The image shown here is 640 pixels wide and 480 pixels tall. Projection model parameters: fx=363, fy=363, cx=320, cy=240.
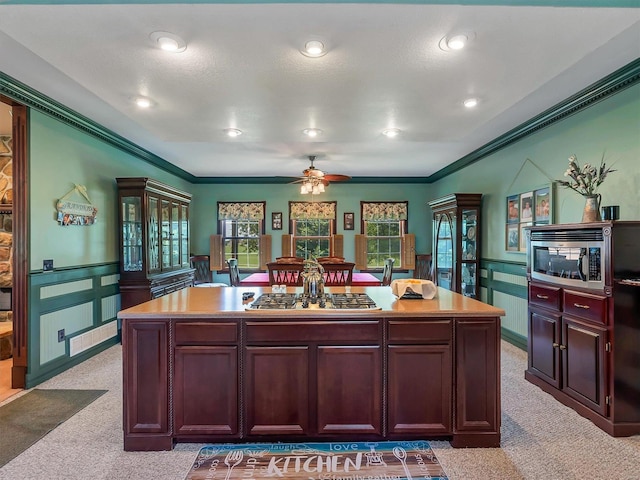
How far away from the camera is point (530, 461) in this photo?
2.15 meters

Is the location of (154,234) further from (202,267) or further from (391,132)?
(391,132)

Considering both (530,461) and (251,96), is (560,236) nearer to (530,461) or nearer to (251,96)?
(530,461)

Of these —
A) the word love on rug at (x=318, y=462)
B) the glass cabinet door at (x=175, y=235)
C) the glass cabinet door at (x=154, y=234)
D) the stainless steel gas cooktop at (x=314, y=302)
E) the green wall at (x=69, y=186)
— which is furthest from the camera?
the glass cabinet door at (x=175, y=235)

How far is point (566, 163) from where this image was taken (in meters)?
3.57

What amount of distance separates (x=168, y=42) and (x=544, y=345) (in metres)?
3.61

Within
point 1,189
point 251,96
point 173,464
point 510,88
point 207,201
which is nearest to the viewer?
point 173,464

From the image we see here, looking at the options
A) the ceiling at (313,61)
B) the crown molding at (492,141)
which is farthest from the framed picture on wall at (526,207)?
the ceiling at (313,61)

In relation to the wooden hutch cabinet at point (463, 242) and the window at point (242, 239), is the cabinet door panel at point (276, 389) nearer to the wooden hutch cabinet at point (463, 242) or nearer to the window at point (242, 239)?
the wooden hutch cabinet at point (463, 242)

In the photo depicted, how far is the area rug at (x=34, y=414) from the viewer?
7.77 feet

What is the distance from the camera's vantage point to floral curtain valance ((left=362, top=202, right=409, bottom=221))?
759cm

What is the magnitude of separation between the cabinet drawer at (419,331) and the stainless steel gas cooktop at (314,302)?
0.57 feet

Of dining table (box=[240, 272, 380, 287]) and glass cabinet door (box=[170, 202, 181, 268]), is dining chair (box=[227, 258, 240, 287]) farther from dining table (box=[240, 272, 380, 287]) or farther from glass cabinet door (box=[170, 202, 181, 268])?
glass cabinet door (box=[170, 202, 181, 268])

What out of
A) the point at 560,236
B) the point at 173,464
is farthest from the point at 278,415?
the point at 560,236

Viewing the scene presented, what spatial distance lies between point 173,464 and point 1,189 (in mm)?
3932
